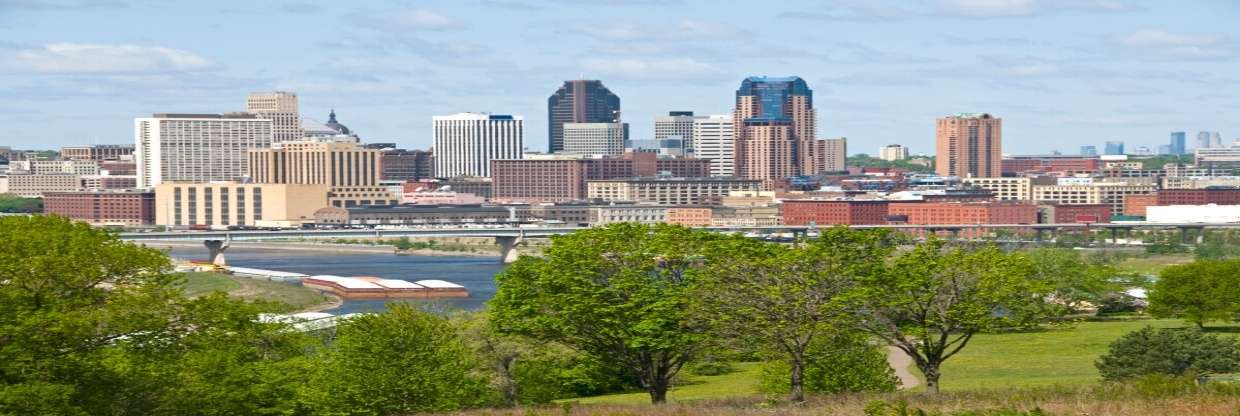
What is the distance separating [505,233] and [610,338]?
392 ft

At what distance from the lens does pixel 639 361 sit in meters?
37.6

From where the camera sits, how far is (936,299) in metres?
38.2

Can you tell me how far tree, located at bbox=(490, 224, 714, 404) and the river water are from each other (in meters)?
64.1

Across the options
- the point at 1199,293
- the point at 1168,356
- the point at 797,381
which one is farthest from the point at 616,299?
the point at 1199,293

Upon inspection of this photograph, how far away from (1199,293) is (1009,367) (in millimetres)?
14685

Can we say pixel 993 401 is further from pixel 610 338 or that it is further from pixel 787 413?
pixel 610 338

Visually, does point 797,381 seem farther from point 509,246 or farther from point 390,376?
point 509,246

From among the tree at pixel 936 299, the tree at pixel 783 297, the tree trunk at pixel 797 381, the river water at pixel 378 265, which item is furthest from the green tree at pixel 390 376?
the river water at pixel 378 265


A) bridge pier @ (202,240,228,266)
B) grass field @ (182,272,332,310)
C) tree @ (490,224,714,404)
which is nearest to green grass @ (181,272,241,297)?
grass field @ (182,272,332,310)

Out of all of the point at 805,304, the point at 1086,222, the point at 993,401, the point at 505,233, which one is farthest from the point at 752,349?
the point at 1086,222

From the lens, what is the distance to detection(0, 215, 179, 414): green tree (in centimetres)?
3009

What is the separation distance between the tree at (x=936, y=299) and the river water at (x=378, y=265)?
64.4m

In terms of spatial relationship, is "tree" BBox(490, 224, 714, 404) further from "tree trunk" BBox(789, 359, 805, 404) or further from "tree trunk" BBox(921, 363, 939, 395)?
"tree trunk" BBox(921, 363, 939, 395)

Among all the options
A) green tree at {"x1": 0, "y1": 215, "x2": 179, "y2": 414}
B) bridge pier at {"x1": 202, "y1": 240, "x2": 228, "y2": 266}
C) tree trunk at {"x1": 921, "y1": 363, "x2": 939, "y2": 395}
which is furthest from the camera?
bridge pier at {"x1": 202, "y1": 240, "x2": 228, "y2": 266}
